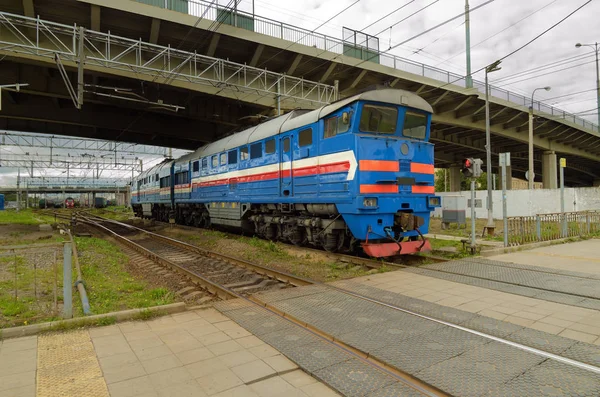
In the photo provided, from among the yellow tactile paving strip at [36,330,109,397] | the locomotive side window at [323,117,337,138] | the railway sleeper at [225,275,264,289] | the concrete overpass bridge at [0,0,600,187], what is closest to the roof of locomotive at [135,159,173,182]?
the concrete overpass bridge at [0,0,600,187]

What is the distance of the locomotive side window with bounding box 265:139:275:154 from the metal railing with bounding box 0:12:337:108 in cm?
515

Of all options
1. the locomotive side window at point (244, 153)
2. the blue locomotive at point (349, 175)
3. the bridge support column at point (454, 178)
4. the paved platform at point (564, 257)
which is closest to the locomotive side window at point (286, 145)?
A: the blue locomotive at point (349, 175)

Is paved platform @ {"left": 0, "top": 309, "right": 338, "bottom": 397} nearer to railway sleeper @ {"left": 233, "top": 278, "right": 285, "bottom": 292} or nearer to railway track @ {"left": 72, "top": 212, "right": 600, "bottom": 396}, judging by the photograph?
railway track @ {"left": 72, "top": 212, "right": 600, "bottom": 396}

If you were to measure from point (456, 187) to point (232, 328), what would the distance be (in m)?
53.4

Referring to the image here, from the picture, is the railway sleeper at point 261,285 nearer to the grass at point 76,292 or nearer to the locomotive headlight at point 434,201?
the grass at point 76,292

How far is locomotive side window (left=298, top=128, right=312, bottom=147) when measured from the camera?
1046 centimetres

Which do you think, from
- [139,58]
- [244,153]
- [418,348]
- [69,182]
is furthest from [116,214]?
[418,348]

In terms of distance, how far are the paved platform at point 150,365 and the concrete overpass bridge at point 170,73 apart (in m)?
11.5

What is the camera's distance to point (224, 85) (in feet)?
57.6

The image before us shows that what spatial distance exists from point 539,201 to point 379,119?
72.3ft

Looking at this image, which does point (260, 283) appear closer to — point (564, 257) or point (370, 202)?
point (370, 202)

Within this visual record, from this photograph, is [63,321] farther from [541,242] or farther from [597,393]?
[541,242]

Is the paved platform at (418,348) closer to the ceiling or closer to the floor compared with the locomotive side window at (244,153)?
closer to the floor

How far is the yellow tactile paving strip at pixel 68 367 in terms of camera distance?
3346 mm
